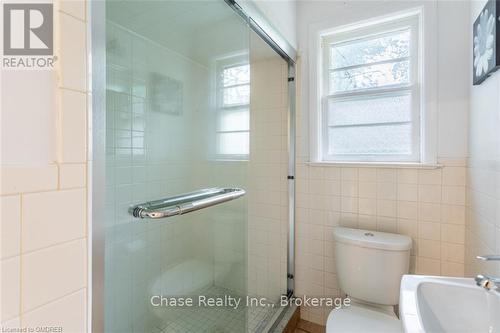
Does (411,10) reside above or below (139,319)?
above

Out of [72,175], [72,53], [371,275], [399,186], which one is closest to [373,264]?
[371,275]

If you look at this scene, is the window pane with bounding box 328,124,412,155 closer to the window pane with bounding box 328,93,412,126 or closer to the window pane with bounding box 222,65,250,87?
the window pane with bounding box 328,93,412,126

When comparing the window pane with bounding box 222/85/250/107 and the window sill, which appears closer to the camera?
the window pane with bounding box 222/85/250/107

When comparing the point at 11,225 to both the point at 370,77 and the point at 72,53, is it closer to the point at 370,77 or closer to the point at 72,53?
the point at 72,53

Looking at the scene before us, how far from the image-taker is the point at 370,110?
167 centimetres

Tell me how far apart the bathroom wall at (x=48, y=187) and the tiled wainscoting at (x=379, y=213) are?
1.46 m

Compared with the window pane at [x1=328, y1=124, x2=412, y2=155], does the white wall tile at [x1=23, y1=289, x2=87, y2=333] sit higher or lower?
lower

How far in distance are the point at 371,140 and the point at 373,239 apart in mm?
638

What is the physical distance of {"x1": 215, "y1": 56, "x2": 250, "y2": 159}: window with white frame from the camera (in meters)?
1.24

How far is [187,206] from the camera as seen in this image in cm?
96

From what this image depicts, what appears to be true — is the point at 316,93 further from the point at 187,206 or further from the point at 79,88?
the point at 79,88

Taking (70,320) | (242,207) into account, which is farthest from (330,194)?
(70,320)

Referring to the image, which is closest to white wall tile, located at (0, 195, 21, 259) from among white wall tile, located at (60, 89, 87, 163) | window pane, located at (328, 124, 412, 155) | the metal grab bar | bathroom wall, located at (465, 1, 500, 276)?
white wall tile, located at (60, 89, 87, 163)

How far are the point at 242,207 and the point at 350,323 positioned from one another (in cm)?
79
